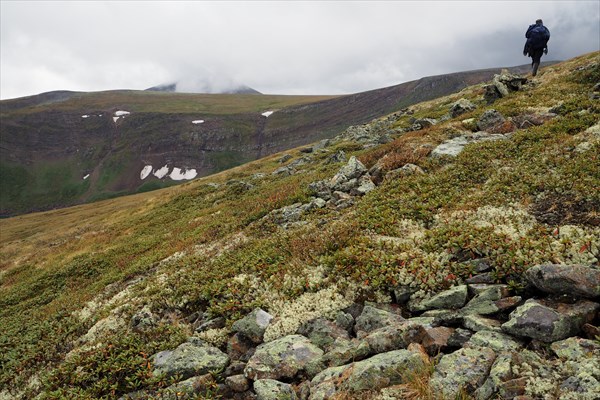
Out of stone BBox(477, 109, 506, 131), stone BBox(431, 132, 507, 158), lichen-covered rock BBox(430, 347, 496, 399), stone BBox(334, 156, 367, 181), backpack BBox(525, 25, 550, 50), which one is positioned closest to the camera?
lichen-covered rock BBox(430, 347, 496, 399)

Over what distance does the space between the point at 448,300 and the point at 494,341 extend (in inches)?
78.5

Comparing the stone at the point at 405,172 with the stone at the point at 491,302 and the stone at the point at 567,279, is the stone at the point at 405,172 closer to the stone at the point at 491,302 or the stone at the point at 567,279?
the stone at the point at 491,302

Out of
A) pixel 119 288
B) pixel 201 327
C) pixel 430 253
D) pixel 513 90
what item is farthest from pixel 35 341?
pixel 513 90

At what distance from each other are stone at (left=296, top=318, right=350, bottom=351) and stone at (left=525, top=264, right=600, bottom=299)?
459cm

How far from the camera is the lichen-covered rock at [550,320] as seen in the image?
6.64 metres

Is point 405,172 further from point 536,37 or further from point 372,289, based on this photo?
point 536,37

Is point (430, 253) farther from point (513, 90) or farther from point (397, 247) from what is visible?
point (513, 90)

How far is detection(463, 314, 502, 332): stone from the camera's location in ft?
24.0

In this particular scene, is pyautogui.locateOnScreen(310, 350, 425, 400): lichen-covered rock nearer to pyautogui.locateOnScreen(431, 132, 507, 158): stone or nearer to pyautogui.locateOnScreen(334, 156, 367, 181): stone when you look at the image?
pyautogui.locateOnScreen(431, 132, 507, 158): stone

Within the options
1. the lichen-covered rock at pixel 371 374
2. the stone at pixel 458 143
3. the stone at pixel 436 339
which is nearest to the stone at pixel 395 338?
the stone at pixel 436 339

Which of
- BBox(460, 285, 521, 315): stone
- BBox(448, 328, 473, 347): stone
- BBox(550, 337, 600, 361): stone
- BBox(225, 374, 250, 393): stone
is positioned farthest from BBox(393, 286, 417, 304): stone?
BBox(225, 374, 250, 393): stone

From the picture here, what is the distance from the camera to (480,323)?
746 cm

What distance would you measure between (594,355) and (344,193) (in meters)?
14.5

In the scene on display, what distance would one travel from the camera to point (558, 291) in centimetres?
750
